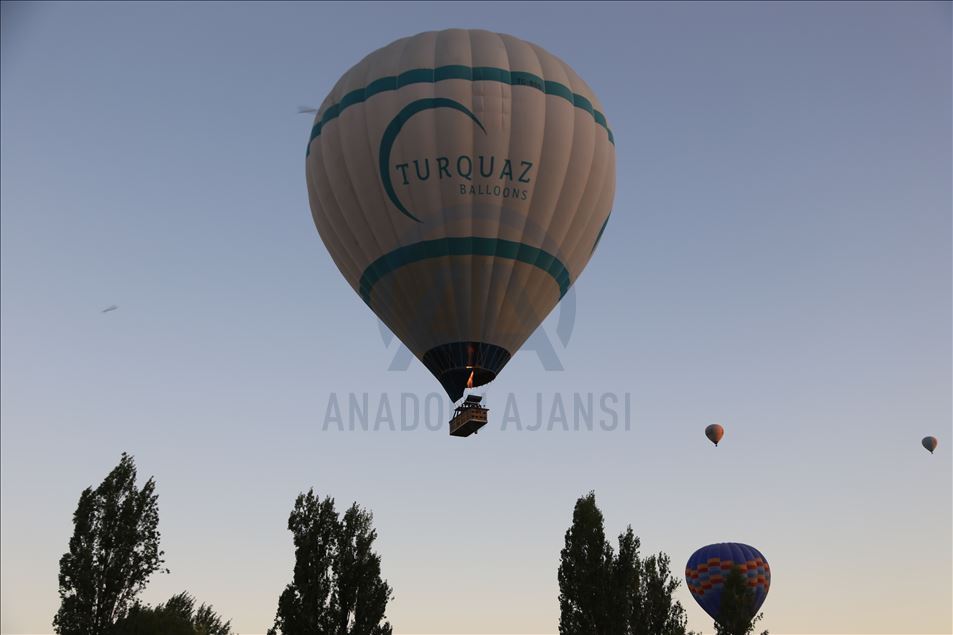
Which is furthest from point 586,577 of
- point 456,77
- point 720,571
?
point 456,77

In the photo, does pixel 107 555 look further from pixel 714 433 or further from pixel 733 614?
pixel 714 433

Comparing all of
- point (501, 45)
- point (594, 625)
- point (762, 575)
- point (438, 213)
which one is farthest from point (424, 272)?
point (762, 575)

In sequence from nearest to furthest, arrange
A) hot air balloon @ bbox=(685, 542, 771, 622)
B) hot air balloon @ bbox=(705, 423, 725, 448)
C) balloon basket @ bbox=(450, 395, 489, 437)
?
1. balloon basket @ bbox=(450, 395, 489, 437)
2. hot air balloon @ bbox=(685, 542, 771, 622)
3. hot air balloon @ bbox=(705, 423, 725, 448)

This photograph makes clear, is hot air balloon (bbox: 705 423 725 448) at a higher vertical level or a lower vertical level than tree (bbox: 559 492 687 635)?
higher

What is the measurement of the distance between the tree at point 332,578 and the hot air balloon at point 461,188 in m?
5.63

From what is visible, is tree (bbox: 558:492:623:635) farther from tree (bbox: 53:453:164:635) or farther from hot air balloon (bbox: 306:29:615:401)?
tree (bbox: 53:453:164:635)

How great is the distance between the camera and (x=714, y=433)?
41.9 metres

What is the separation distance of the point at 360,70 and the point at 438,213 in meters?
6.05

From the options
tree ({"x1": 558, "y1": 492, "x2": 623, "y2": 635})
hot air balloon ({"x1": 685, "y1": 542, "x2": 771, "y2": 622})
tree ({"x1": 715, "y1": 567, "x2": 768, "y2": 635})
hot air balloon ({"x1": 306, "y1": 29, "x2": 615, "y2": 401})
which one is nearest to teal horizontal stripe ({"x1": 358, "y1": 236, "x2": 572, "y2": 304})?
hot air balloon ({"x1": 306, "y1": 29, "x2": 615, "y2": 401})

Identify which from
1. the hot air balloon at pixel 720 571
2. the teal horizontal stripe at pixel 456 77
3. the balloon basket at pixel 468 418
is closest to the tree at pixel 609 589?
the balloon basket at pixel 468 418

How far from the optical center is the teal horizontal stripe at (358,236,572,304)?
26.1 metres

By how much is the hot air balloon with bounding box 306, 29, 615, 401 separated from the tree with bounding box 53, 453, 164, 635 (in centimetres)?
981

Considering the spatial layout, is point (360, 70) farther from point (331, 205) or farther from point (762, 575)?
point (762, 575)

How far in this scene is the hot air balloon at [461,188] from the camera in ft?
85.6
